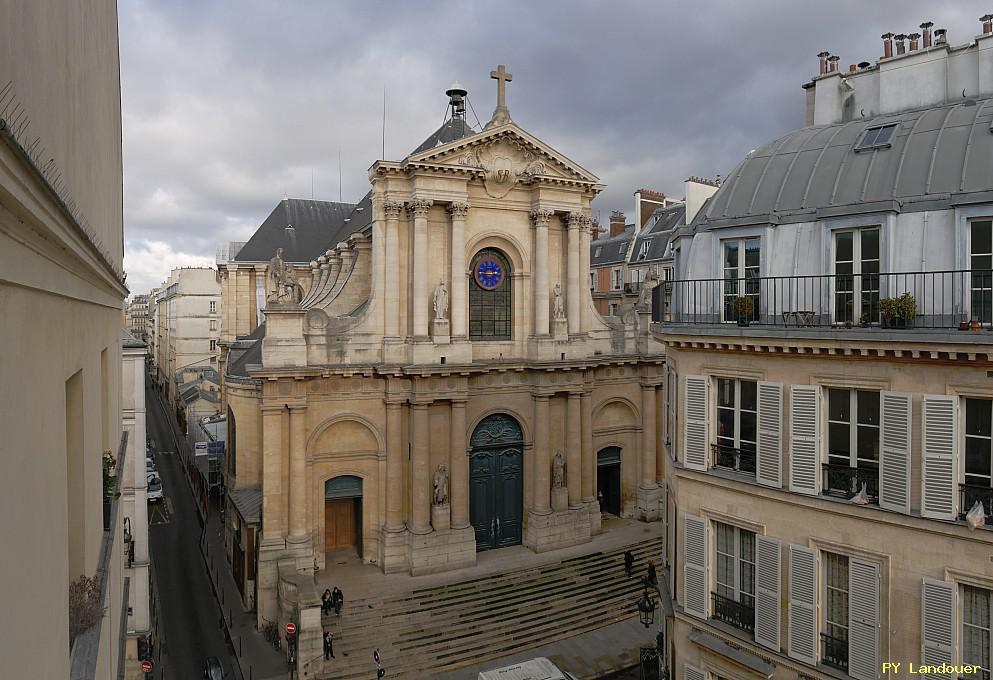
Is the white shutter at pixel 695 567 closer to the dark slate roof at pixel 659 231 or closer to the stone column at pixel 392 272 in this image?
the stone column at pixel 392 272

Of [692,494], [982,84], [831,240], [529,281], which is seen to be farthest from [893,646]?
[529,281]

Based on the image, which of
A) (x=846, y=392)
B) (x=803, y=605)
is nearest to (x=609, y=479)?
(x=803, y=605)

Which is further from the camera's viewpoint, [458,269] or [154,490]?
[154,490]

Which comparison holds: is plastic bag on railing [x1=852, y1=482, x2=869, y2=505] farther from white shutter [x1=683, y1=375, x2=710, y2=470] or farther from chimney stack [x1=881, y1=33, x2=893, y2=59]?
chimney stack [x1=881, y1=33, x2=893, y2=59]

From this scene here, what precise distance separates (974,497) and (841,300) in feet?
13.3

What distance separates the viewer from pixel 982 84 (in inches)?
548

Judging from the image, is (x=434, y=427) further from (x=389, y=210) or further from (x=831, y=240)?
(x=831, y=240)

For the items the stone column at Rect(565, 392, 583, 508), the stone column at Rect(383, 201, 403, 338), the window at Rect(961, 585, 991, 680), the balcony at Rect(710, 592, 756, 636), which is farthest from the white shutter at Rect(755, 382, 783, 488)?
the stone column at Rect(383, 201, 403, 338)

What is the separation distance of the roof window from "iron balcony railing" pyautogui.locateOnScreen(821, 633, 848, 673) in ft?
30.9

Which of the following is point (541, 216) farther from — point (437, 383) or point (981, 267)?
point (981, 267)

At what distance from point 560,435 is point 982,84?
63.8 ft

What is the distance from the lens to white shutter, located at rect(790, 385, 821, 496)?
1224 cm

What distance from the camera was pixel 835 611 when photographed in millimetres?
11891

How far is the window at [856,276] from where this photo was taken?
40.6ft
